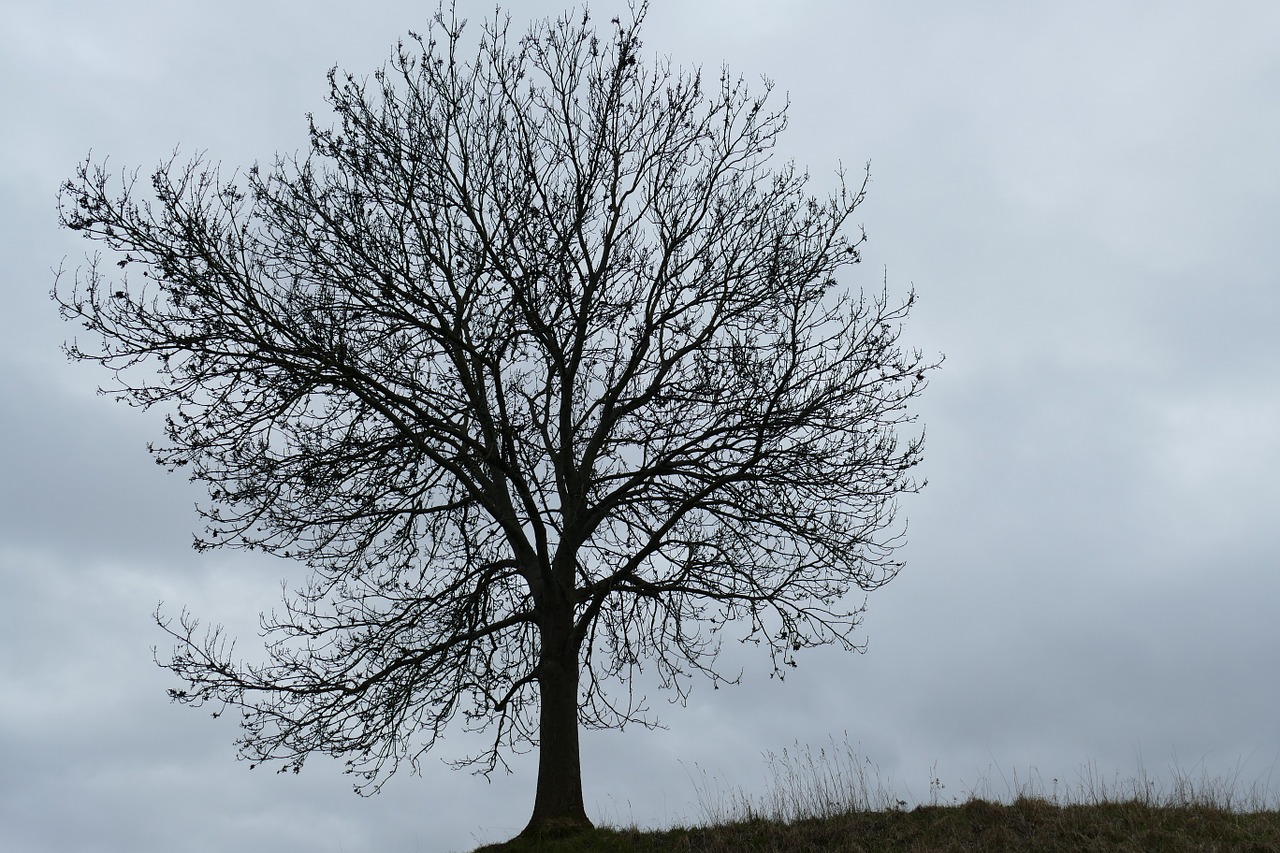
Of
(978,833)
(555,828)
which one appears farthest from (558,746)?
(978,833)

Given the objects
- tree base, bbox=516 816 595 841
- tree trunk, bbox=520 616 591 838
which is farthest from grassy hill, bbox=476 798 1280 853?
tree trunk, bbox=520 616 591 838

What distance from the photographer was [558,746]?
10.9m

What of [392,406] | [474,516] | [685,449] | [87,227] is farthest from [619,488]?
[87,227]

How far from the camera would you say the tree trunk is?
10719 mm

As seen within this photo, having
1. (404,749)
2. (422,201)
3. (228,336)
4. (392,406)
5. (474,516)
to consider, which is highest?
(422,201)

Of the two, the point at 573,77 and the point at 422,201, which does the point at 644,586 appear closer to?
the point at 422,201

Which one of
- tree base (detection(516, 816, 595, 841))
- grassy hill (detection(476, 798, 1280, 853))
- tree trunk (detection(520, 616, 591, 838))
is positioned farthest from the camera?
tree trunk (detection(520, 616, 591, 838))

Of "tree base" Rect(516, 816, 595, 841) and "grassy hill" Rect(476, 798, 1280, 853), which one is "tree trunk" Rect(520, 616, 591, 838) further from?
"grassy hill" Rect(476, 798, 1280, 853)

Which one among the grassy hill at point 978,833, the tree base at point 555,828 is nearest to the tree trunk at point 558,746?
the tree base at point 555,828

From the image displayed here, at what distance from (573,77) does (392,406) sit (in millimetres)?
4611

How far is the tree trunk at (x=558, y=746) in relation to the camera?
10.7 meters

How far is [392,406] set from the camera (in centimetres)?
1070

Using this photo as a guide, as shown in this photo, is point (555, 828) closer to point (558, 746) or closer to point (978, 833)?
point (558, 746)

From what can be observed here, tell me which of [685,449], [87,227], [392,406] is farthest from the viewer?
[685,449]
